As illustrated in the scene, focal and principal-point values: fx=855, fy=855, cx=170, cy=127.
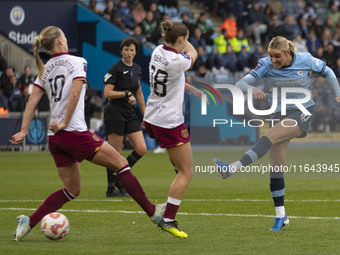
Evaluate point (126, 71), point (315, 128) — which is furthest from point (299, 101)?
point (315, 128)

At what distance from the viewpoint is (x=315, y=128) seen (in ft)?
71.4

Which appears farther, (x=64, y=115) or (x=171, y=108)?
(x=171, y=108)

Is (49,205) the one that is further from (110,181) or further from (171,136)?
(110,181)

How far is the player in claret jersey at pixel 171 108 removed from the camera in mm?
8469

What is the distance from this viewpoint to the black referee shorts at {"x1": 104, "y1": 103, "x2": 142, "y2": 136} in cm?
1277

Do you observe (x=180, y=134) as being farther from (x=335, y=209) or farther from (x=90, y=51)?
(x=90, y=51)

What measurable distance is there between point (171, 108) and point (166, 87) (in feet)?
0.71

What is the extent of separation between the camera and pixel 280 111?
9.48m

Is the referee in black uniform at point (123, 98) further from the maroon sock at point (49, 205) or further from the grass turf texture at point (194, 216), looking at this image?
the maroon sock at point (49, 205)

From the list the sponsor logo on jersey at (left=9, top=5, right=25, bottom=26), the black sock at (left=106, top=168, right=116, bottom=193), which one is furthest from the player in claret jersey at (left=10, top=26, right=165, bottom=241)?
the sponsor logo on jersey at (left=9, top=5, right=25, bottom=26)

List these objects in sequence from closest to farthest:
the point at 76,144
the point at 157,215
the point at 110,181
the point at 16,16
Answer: the point at 76,144 → the point at 157,215 → the point at 110,181 → the point at 16,16

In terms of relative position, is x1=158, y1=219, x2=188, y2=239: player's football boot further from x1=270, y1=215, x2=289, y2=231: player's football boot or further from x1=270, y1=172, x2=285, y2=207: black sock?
x1=270, y1=172, x2=285, y2=207: black sock

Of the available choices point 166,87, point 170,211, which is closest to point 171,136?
A: point 166,87

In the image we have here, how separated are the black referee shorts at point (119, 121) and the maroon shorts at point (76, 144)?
4.33 metres
